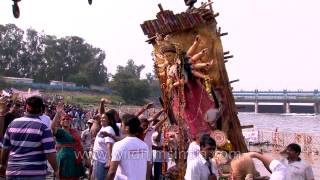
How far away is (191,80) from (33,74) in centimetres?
7419

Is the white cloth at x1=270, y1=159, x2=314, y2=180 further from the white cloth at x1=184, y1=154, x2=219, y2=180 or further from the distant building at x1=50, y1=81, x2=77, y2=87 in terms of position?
the distant building at x1=50, y1=81, x2=77, y2=87

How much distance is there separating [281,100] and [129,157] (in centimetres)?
9427

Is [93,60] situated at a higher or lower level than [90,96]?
higher

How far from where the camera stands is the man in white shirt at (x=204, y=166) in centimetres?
502

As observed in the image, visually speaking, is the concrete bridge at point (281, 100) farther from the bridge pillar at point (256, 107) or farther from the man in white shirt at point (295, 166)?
the man in white shirt at point (295, 166)

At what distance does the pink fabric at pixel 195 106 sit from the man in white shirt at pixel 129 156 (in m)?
6.37

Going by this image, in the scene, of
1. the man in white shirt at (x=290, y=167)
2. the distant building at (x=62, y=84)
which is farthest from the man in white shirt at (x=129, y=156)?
the distant building at (x=62, y=84)

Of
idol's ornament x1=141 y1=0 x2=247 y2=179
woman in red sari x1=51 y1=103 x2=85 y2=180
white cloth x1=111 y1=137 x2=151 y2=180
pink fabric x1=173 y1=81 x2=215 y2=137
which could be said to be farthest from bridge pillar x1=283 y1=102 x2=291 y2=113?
white cloth x1=111 y1=137 x2=151 y2=180

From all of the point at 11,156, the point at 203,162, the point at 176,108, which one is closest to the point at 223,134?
the point at 176,108

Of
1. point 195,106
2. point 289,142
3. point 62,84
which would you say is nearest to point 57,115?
point 195,106

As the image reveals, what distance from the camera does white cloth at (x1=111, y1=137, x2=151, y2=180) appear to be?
4.76 m

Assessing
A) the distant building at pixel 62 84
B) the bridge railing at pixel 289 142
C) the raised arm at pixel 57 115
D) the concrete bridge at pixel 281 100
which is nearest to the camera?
the raised arm at pixel 57 115

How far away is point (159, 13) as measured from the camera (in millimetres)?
11891

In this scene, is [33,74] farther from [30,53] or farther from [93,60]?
[93,60]
